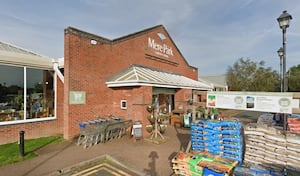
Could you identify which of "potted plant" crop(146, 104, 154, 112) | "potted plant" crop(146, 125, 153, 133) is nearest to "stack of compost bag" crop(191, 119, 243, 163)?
"potted plant" crop(146, 125, 153, 133)

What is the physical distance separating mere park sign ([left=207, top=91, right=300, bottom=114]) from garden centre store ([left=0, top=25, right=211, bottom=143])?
134 centimetres

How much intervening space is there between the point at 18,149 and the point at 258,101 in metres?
8.79

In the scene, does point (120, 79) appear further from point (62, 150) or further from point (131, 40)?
point (62, 150)

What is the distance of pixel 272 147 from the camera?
16.0 ft

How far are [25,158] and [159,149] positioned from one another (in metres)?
4.81

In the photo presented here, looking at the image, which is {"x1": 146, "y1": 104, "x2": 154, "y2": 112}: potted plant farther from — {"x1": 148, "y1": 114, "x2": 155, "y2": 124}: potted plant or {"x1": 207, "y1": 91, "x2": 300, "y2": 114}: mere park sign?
{"x1": 207, "y1": 91, "x2": 300, "y2": 114}: mere park sign

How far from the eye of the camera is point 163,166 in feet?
18.8

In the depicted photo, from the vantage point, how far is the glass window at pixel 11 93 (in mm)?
8379

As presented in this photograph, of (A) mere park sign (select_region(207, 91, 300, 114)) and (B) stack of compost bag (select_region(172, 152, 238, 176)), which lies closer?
(B) stack of compost bag (select_region(172, 152, 238, 176))

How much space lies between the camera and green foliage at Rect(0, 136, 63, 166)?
6.06 m

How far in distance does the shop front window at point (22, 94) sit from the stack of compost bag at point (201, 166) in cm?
779

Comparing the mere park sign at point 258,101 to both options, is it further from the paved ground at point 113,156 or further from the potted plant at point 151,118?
the potted plant at point 151,118

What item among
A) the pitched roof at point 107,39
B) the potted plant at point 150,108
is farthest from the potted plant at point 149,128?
the pitched roof at point 107,39

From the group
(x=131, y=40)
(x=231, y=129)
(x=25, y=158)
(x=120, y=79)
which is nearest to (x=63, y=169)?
(x=25, y=158)
